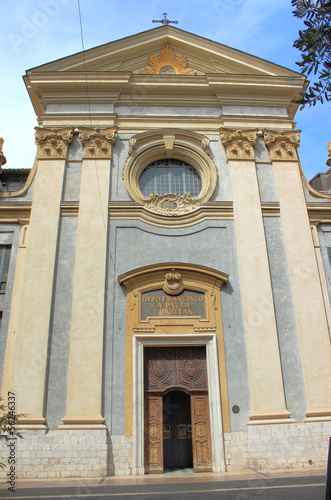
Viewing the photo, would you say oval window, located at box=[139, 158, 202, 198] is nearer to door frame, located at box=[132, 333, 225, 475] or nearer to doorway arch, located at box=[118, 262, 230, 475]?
doorway arch, located at box=[118, 262, 230, 475]

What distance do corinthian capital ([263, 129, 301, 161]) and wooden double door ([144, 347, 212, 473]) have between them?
749cm

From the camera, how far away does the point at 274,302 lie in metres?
13.2

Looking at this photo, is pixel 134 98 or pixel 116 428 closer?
pixel 116 428

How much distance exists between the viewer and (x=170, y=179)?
15367mm

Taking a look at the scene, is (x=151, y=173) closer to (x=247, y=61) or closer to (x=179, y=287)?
(x=179, y=287)

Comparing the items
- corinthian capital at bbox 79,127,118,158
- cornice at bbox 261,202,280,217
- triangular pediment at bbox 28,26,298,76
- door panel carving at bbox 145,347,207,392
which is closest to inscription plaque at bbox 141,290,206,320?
door panel carving at bbox 145,347,207,392

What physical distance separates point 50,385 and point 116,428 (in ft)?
7.16

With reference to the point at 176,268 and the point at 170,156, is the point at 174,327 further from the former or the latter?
the point at 170,156

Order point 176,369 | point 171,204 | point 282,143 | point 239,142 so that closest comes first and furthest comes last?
point 176,369 → point 171,204 → point 239,142 → point 282,143

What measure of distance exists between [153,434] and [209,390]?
1.96 metres

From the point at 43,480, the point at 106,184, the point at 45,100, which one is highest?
the point at 45,100

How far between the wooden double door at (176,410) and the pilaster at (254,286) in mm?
1471

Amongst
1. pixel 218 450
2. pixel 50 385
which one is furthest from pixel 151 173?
pixel 218 450

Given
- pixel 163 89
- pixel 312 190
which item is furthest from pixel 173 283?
pixel 163 89
